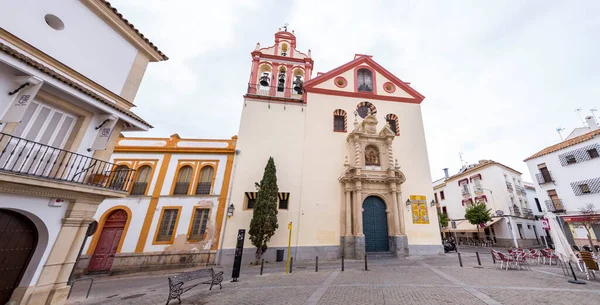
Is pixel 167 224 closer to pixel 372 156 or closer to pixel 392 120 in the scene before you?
pixel 372 156

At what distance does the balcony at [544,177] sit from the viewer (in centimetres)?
2142

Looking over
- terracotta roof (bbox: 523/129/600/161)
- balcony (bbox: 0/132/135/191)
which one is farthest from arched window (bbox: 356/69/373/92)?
terracotta roof (bbox: 523/129/600/161)

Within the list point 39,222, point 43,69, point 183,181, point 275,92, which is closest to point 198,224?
point 183,181

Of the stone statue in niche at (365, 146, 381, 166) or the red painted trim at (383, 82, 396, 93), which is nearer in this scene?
the stone statue in niche at (365, 146, 381, 166)

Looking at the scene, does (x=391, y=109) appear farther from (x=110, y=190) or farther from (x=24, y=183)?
(x=24, y=183)

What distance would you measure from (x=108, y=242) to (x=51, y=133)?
939 centimetres

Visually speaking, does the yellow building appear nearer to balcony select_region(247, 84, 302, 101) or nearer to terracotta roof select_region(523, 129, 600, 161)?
balcony select_region(247, 84, 302, 101)

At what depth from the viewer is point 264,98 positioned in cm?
1612

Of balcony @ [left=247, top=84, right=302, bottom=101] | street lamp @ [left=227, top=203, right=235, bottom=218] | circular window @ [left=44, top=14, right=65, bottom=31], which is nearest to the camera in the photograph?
circular window @ [left=44, top=14, right=65, bottom=31]

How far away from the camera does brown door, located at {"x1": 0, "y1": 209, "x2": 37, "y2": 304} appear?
4617mm

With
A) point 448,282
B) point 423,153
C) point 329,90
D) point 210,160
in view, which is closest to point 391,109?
point 423,153

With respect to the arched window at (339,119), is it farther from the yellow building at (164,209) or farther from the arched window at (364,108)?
the yellow building at (164,209)

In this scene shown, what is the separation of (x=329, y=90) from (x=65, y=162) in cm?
1562

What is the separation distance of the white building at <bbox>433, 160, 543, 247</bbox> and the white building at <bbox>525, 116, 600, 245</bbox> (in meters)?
2.96
